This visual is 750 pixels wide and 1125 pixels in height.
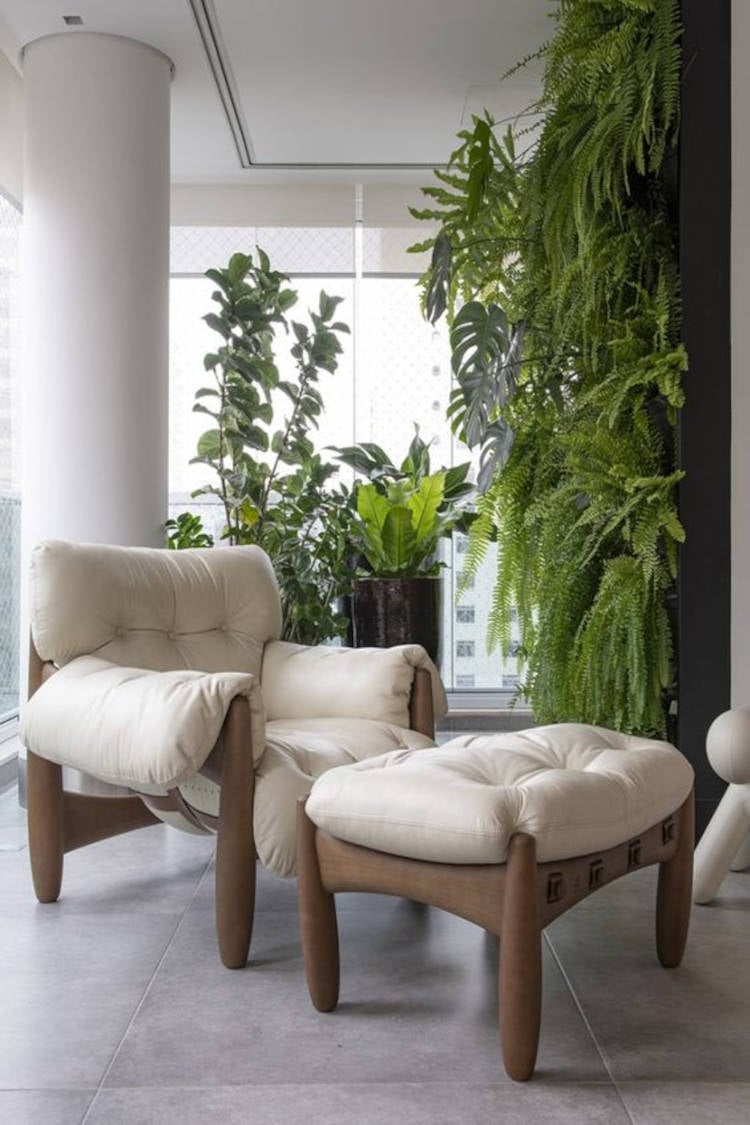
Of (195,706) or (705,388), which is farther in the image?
(705,388)

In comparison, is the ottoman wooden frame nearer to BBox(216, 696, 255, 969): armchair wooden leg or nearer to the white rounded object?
BBox(216, 696, 255, 969): armchair wooden leg

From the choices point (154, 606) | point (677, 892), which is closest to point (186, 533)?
point (154, 606)

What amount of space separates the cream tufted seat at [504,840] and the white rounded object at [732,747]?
17.2 inches

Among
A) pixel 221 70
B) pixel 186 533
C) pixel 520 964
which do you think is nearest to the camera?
pixel 520 964

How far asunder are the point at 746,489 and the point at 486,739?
1.21 metres

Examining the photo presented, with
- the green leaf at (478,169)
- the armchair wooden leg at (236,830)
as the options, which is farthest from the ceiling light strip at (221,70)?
the armchair wooden leg at (236,830)

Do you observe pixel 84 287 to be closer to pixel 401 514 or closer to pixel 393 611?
pixel 401 514

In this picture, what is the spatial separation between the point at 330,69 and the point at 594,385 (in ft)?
6.39

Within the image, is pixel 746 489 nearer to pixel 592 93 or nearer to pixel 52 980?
pixel 592 93

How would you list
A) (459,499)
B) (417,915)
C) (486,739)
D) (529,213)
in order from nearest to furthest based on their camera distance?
(486,739), (417,915), (529,213), (459,499)

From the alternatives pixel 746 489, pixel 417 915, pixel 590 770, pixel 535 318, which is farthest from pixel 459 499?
pixel 590 770

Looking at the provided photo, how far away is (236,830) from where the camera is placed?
2.26 m

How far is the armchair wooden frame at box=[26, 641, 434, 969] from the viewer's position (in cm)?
226

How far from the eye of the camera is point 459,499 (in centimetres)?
495
